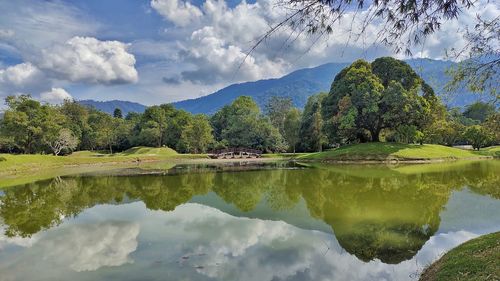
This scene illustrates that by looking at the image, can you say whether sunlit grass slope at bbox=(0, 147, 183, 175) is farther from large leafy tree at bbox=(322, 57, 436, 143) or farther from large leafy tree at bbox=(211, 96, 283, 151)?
large leafy tree at bbox=(322, 57, 436, 143)

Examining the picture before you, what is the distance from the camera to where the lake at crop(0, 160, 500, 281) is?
8.76 metres

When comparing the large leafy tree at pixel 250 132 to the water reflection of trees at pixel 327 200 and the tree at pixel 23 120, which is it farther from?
the water reflection of trees at pixel 327 200

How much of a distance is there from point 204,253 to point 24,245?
6.11 meters

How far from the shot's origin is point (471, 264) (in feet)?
22.5

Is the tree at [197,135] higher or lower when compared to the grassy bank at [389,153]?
higher

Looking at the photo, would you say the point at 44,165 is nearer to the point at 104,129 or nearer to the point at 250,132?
the point at 250,132

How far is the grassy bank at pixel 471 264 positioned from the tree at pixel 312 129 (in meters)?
59.6

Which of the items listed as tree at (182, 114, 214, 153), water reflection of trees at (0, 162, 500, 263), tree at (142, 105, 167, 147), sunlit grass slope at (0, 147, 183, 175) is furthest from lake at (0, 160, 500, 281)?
tree at (142, 105, 167, 147)

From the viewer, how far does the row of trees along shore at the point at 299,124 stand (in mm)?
48875

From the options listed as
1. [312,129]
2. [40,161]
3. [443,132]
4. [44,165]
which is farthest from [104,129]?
[443,132]

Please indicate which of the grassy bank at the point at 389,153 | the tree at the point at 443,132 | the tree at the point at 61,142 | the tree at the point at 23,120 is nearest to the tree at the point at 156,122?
the tree at the point at 61,142

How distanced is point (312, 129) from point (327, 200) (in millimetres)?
52116

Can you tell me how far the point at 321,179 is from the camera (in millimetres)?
27391

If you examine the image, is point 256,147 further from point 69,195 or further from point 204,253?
point 204,253
